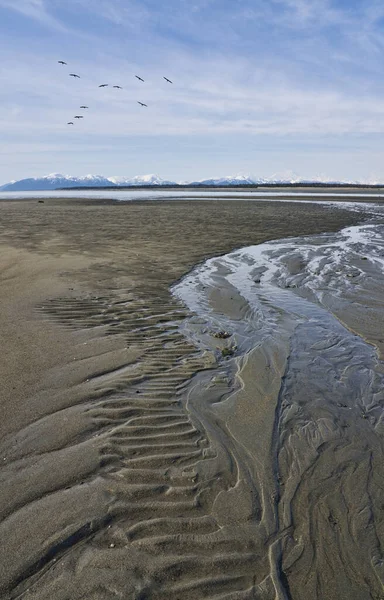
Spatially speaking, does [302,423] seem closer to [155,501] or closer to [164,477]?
[164,477]

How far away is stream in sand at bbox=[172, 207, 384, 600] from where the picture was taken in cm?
348

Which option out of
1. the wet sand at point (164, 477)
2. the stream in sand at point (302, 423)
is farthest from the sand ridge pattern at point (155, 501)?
the stream in sand at point (302, 423)

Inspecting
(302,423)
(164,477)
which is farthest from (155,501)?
(302,423)

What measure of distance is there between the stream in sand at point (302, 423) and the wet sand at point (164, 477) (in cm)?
2

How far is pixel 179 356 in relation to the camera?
7418 millimetres

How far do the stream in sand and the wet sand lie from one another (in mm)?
20

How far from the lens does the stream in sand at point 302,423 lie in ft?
11.4

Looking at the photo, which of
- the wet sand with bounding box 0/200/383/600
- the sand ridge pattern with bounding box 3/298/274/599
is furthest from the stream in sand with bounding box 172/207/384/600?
the sand ridge pattern with bounding box 3/298/274/599

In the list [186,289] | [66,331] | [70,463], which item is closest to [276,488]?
[70,463]

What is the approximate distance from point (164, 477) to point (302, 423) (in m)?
2.16

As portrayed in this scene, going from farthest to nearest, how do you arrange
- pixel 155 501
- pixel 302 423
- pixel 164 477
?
pixel 302 423 → pixel 164 477 → pixel 155 501

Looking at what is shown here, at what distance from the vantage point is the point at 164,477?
14.1 ft

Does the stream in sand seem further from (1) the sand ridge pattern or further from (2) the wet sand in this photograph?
(1) the sand ridge pattern

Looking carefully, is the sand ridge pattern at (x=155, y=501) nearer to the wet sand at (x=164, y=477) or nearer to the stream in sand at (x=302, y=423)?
the wet sand at (x=164, y=477)
